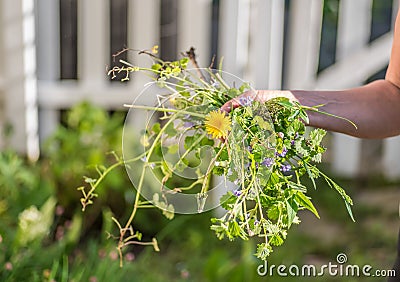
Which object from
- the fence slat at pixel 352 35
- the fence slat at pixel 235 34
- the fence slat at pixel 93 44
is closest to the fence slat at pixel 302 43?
the fence slat at pixel 352 35

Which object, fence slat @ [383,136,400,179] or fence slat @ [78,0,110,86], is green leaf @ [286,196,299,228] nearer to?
fence slat @ [78,0,110,86]

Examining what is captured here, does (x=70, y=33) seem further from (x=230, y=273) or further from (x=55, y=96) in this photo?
(x=230, y=273)

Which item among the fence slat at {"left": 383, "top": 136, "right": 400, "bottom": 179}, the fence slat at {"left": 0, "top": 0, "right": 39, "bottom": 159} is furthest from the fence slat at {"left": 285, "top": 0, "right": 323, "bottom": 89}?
the fence slat at {"left": 0, "top": 0, "right": 39, "bottom": 159}

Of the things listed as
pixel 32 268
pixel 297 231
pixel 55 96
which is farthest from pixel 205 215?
pixel 32 268

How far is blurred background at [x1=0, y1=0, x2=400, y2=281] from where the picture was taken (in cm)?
360

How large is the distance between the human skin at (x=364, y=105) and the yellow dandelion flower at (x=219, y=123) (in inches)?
9.2

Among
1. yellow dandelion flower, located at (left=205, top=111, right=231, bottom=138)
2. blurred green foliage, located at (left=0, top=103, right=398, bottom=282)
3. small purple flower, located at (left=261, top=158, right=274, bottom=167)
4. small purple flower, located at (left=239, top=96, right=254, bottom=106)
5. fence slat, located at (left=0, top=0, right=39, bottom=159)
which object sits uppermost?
small purple flower, located at (left=239, top=96, right=254, bottom=106)

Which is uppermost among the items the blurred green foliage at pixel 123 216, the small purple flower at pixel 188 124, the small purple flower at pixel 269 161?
the small purple flower at pixel 188 124

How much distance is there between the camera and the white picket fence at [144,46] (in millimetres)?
3971

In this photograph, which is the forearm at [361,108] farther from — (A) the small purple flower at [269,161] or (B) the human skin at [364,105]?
(A) the small purple flower at [269,161]

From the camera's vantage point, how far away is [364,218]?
4109mm

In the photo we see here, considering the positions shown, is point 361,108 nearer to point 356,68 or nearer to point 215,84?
point 215,84

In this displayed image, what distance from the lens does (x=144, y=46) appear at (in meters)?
4.26

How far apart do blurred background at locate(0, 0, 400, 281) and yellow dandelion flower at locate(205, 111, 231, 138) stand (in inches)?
71.3
